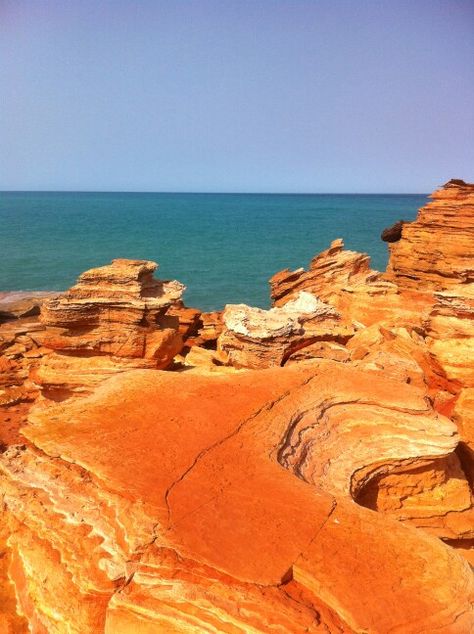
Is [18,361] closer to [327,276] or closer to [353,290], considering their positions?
→ [353,290]

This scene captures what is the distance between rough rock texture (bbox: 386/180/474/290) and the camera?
58.4 feet

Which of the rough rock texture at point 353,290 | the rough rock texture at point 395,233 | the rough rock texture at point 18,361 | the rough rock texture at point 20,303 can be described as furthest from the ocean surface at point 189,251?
the rough rock texture at point 18,361

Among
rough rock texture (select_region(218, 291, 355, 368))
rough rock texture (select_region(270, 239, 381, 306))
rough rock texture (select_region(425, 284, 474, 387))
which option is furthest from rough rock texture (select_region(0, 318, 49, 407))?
rough rock texture (select_region(270, 239, 381, 306))

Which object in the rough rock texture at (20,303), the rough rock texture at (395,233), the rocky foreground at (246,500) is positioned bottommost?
the rough rock texture at (20,303)

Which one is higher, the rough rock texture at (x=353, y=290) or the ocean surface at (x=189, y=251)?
the rough rock texture at (x=353, y=290)

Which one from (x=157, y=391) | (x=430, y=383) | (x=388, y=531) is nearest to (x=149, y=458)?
(x=157, y=391)

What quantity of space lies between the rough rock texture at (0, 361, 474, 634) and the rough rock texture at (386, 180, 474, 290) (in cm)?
1326

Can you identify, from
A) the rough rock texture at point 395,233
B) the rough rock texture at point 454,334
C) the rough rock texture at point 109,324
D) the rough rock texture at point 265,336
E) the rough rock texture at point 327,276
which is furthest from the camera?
the rough rock texture at point 395,233

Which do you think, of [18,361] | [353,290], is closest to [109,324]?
[18,361]

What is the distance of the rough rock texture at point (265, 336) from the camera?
10.6 m

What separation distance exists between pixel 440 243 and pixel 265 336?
11.2 m

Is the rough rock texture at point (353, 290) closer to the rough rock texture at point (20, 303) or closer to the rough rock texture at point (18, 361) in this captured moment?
the rough rock texture at point (18, 361)

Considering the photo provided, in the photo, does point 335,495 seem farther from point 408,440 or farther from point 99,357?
point 99,357

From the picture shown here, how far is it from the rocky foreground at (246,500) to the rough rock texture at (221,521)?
0.05 ft
